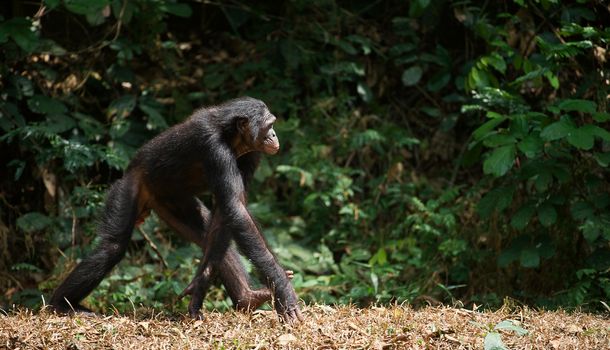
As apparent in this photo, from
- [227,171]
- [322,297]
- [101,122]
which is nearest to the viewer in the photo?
[227,171]

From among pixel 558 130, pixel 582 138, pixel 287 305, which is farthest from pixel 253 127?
pixel 582 138

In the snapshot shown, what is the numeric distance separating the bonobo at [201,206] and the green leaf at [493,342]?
1452 mm

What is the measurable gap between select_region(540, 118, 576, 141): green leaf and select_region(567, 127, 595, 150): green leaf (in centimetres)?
4

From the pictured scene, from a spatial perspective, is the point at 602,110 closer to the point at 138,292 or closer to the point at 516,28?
the point at 516,28

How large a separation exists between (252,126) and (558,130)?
8.85 feet

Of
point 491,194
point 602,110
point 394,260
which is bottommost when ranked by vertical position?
point 394,260

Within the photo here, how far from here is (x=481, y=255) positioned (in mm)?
8688

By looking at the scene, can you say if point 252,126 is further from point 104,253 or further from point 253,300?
point 104,253

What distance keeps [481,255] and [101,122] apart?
4.94m

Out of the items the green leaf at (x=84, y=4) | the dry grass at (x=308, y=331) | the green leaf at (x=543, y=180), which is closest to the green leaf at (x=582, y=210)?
the green leaf at (x=543, y=180)

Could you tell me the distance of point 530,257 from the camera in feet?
25.0

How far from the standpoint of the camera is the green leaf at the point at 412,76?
10.3 metres

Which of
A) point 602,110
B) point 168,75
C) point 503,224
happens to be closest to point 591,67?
point 602,110

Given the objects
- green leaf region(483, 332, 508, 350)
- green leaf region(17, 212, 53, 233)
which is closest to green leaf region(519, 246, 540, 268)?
green leaf region(483, 332, 508, 350)
